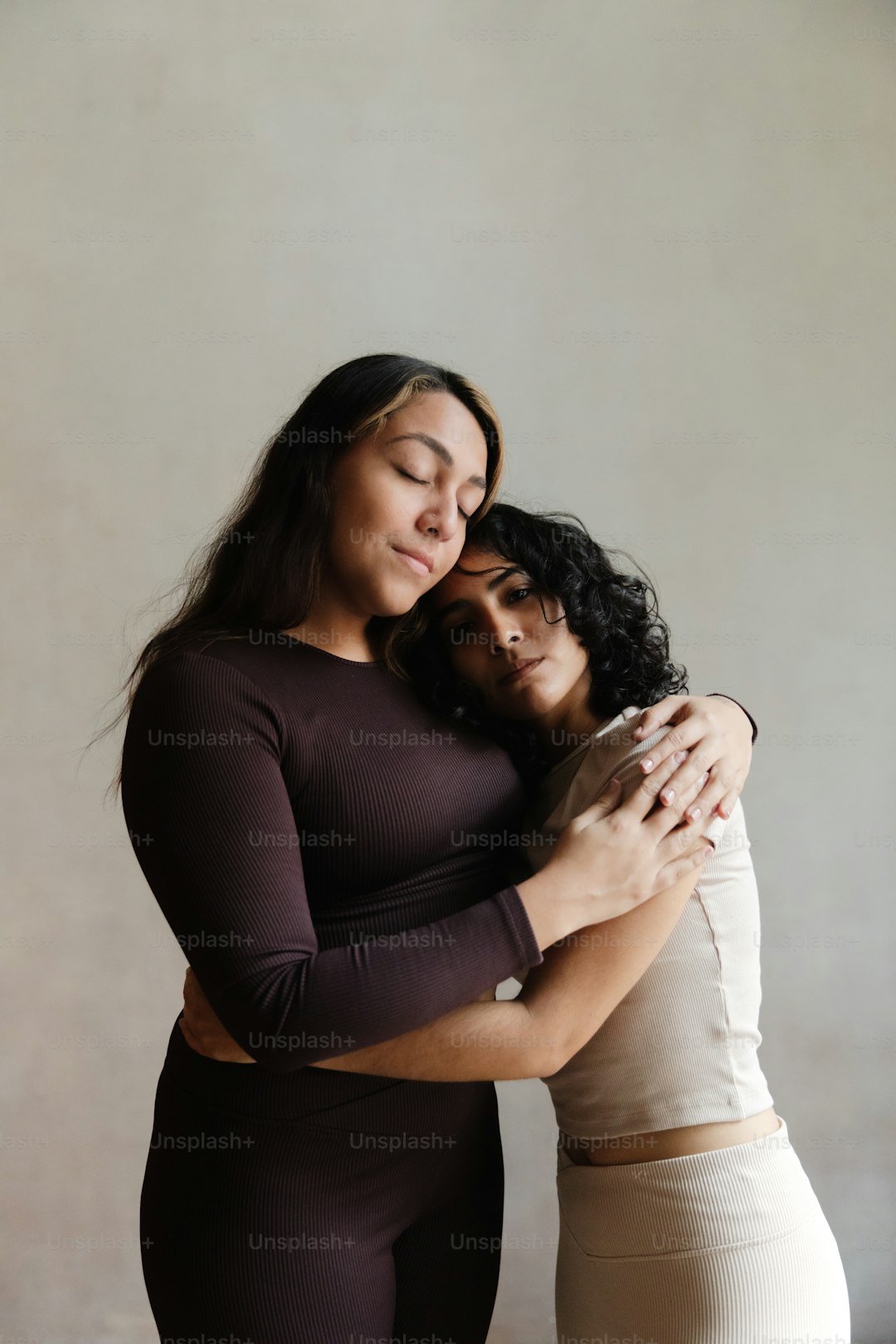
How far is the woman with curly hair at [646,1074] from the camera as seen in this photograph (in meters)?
1.15

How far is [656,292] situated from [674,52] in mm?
598

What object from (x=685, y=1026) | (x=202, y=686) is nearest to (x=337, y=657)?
(x=202, y=686)

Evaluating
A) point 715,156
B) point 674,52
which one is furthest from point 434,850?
point 674,52

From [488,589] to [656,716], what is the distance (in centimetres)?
33

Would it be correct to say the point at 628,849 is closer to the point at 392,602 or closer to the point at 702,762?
the point at 702,762

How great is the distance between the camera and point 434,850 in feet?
4.24

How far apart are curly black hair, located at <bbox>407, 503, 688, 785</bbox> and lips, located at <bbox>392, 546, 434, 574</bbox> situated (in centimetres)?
16

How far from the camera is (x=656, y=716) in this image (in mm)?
1328

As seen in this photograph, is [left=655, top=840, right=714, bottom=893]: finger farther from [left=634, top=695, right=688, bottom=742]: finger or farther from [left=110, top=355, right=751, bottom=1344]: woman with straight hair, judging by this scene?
[left=634, top=695, right=688, bottom=742]: finger

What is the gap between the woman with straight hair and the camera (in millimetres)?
1047

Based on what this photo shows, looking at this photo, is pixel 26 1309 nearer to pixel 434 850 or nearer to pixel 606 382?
pixel 434 850

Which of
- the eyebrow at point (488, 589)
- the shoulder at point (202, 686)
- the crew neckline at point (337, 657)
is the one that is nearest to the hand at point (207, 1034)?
the shoulder at point (202, 686)

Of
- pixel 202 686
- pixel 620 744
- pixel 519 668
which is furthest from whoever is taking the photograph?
pixel 519 668

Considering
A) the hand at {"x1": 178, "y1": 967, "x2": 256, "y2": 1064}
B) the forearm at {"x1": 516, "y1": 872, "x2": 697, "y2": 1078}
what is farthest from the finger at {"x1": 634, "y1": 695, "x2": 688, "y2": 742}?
the hand at {"x1": 178, "y1": 967, "x2": 256, "y2": 1064}
